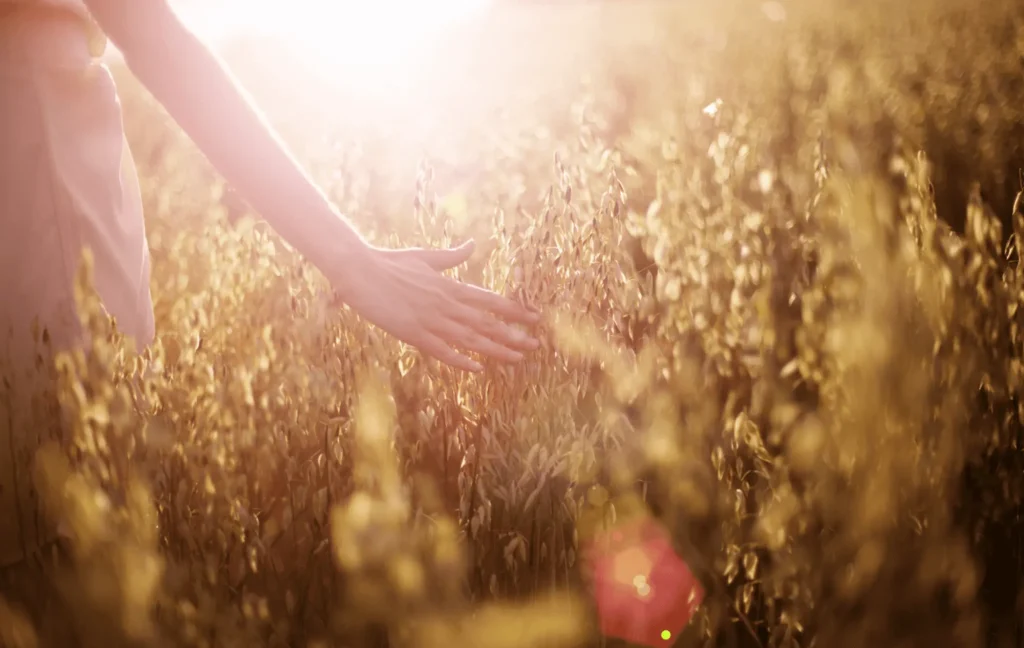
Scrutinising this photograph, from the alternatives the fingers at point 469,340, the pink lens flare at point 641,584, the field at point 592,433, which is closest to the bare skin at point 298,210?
the fingers at point 469,340

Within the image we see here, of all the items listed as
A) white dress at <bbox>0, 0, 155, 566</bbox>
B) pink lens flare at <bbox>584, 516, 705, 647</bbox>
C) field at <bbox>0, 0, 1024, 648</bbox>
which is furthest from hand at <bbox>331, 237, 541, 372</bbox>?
white dress at <bbox>0, 0, 155, 566</bbox>

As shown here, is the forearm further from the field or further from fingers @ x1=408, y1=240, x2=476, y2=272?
the field

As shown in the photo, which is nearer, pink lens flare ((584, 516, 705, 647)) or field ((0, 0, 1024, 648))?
field ((0, 0, 1024, 648))

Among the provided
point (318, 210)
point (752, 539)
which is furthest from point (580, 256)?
point (752, 539)

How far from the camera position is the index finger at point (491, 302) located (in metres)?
1.20

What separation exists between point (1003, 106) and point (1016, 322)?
2.18 m

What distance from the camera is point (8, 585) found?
1.29m

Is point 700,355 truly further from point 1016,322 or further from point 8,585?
point 8,585

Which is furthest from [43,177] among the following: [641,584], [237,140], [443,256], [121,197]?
[641,584]

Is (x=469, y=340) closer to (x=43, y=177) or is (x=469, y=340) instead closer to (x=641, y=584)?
(x=641, y=584)

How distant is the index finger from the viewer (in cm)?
120

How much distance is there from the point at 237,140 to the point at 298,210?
126 mm

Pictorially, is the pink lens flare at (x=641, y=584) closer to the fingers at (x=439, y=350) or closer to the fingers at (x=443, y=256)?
the fingers at (x=439, y=350)

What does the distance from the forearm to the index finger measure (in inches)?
5.8
